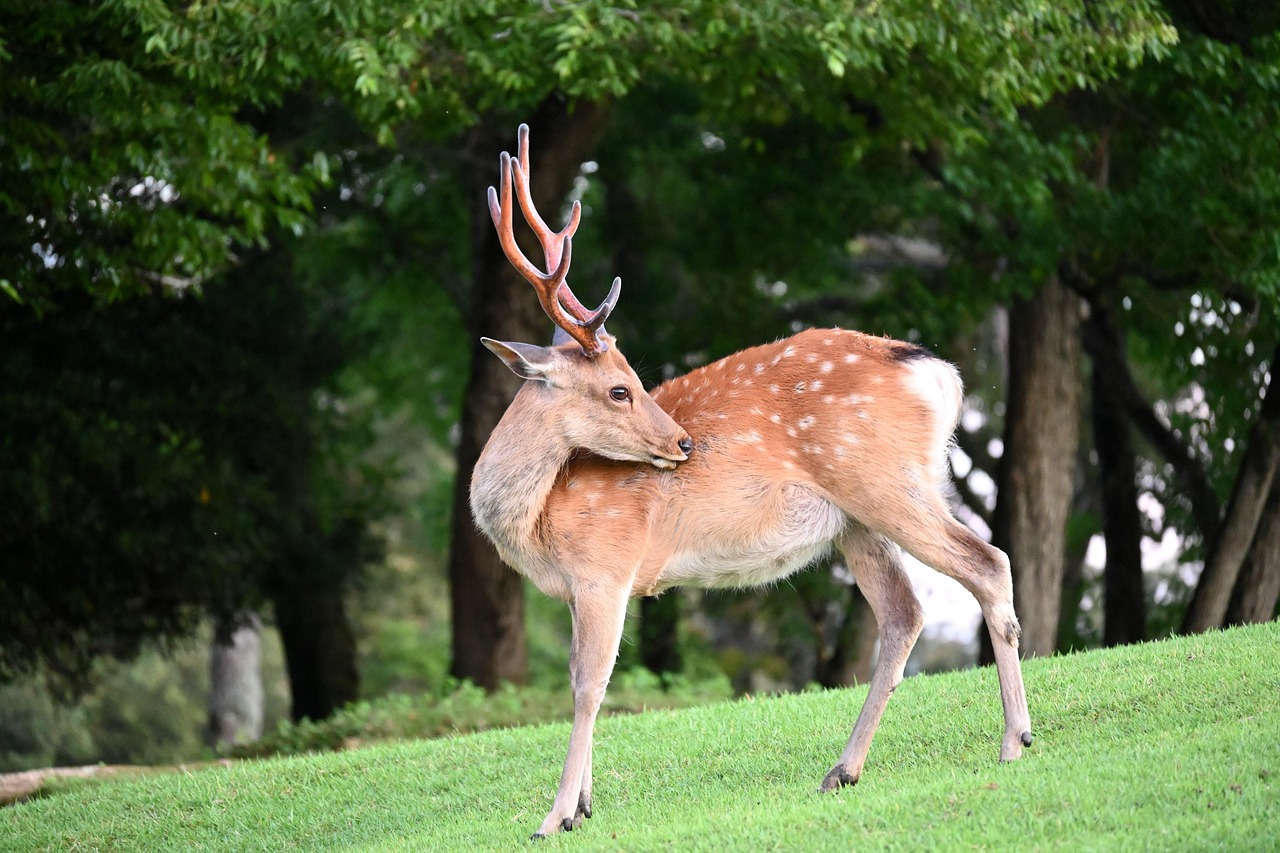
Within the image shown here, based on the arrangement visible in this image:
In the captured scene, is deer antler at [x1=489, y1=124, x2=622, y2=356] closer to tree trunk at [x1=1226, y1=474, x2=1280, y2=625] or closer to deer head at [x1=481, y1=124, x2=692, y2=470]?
deer head at [x1=481, y1=124, x2=692, y2=470]

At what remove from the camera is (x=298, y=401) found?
15203mm

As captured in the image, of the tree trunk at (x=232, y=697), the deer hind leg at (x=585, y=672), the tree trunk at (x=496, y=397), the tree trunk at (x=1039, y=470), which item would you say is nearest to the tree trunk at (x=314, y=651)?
the tree trunk at (x=232, y=697)

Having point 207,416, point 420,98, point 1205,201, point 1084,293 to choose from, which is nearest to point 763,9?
point 420,98

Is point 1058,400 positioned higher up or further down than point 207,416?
further down

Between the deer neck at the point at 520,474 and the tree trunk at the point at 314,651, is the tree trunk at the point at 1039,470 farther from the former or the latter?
the deer neck at the point at 520,474

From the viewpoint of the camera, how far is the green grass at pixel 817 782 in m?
4.87

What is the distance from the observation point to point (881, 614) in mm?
6172

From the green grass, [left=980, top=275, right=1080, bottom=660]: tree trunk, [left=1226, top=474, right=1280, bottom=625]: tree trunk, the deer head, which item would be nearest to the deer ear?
the deer head

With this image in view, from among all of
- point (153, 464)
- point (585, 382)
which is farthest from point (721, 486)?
point (153, 464)

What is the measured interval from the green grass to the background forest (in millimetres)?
2875

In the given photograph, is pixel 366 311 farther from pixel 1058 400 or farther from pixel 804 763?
pixel 804 763

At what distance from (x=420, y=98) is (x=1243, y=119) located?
581cm

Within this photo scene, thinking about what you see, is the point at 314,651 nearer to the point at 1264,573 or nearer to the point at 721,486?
the point at 1264,573

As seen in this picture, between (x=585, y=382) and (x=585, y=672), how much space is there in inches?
45.4
